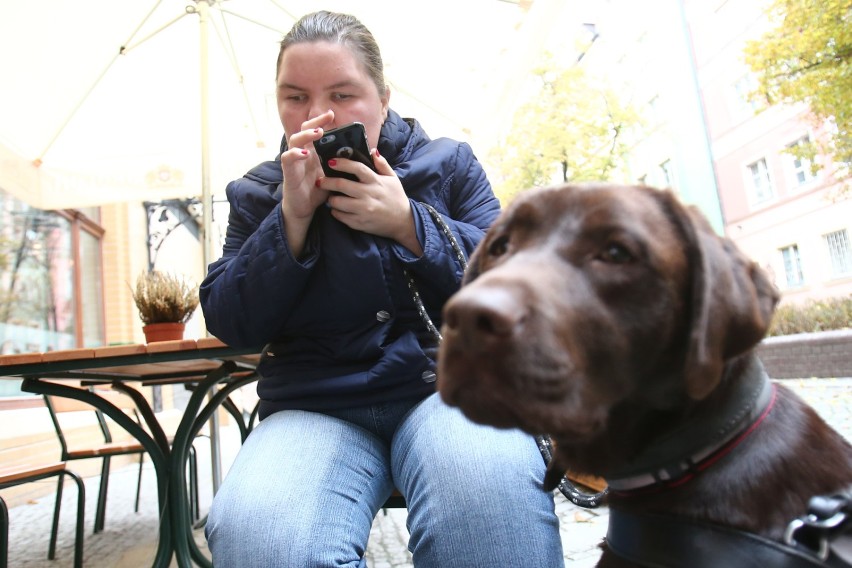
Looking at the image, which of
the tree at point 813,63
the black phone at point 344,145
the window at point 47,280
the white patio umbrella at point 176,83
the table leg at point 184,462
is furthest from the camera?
the window at point 47,280

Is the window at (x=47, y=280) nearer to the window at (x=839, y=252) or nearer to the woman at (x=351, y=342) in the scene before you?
the woman at (x=351, y=342)

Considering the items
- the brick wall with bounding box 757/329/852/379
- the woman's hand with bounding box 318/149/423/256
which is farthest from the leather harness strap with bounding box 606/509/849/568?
the brick wall with bounding box 757/329/852/379

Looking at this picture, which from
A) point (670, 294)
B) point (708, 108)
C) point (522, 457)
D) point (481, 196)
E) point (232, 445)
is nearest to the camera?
point (670, 294)

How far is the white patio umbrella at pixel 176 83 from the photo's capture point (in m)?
4.06

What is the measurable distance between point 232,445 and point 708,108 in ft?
26.4

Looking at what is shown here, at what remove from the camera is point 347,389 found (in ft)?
5.81

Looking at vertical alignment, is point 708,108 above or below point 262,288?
above

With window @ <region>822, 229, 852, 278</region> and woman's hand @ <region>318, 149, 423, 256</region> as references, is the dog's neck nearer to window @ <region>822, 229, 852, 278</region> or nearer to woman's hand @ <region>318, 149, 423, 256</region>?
woman's hand @ <region>318, 149, 423, 256</region>

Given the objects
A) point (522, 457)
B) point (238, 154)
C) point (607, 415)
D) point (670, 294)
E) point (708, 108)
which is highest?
point (238, 154)

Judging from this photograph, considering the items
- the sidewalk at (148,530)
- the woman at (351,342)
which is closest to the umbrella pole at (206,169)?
the sidewalk at (148,530)

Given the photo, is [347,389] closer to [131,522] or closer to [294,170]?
[294,170]

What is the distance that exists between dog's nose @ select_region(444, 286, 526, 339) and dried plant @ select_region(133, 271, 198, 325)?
2460 millimetres

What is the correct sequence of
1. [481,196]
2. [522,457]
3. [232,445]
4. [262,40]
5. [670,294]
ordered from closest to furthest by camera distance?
[670,294] → [522,457] → [481,196] → [262,40] → [232,445]

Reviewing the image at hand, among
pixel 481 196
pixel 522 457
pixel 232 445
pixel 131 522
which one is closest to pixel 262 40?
pixel 481 196
